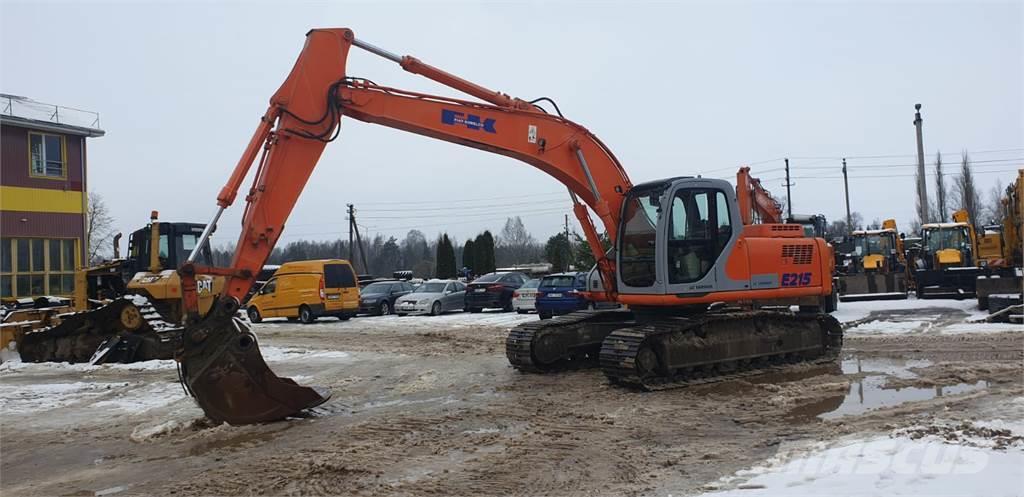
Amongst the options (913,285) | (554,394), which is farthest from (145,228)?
(913,285)

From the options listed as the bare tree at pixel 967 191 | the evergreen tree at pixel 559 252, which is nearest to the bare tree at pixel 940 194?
the bare tree at pixel 967 191

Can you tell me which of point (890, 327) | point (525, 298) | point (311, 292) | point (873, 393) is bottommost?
point (873, 393)

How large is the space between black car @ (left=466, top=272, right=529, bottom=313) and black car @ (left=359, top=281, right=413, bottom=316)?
3.61 metres

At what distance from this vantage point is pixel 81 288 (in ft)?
53.3

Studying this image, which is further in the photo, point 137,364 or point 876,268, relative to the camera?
point 876,268

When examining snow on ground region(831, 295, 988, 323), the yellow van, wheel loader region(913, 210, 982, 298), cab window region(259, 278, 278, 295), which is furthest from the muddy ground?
cab window region(259, 278, 278, 295)

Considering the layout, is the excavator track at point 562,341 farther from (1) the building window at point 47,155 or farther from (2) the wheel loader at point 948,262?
(1) the building window at point 47,155

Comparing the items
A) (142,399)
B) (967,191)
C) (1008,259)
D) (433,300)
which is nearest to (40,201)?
(433,300)

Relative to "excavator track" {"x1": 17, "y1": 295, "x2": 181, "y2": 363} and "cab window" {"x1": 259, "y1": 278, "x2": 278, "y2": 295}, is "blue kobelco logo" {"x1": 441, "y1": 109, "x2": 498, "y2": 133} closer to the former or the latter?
"excavator track" {"x1": 17, "y1": 295, "x2": 181, "y2": 363}

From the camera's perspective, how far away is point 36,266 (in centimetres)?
2423

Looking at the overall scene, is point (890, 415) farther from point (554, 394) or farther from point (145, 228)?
point (145, 228)

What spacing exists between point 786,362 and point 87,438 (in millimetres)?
8961

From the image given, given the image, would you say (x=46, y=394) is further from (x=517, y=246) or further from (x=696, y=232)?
(x=517, y=246)

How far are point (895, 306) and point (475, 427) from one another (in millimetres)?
17687
